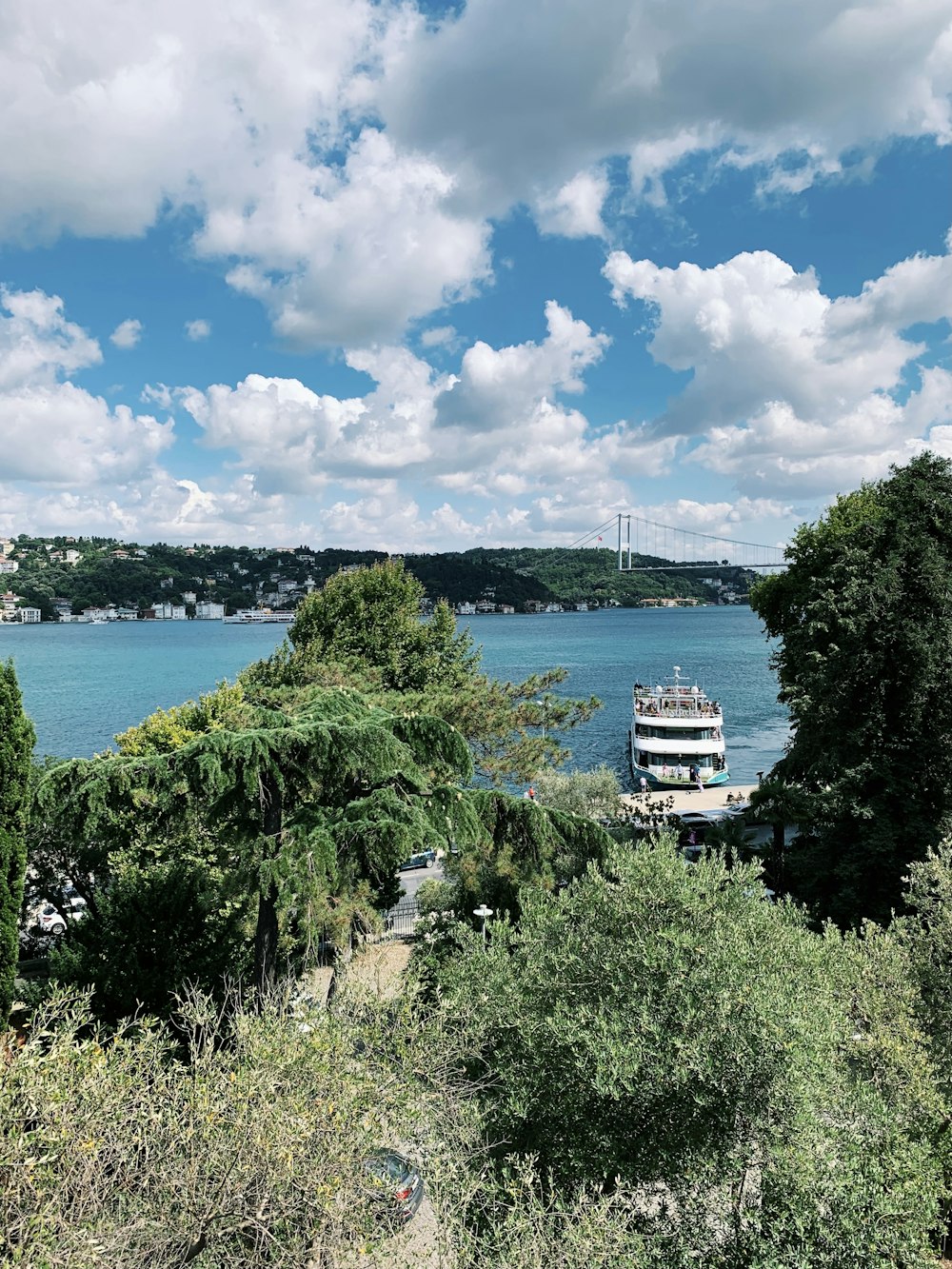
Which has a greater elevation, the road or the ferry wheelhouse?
the ferry wheelhouse

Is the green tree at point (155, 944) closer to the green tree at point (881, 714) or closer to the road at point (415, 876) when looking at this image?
the road at point (415, 876)

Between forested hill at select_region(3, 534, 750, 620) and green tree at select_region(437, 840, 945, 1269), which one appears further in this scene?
forested hill at select_region(3, 534, 750, 620)

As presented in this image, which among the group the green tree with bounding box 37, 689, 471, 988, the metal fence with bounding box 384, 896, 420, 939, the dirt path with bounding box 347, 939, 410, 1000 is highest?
the green tree with bounding box 37, 689, 471, 988

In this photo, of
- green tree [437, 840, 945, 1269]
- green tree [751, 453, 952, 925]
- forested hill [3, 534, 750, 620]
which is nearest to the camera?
green tree [437, 840, 945, 1269]

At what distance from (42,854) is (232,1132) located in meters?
11.0

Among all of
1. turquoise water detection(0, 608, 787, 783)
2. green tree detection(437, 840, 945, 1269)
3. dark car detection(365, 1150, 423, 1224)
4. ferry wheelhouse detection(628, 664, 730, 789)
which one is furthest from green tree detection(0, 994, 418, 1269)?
turquoise water detection(0, 608, 787, 783)

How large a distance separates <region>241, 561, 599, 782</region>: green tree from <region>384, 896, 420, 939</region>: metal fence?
4.10 m

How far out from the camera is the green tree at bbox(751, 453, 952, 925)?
1551cm

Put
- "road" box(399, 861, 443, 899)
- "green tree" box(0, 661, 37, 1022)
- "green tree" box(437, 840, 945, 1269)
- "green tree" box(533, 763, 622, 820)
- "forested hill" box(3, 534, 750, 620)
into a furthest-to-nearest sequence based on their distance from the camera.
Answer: "forested hill" box(3, 534, 750, 620)
"road" box(399, 861, 443, 899)
"green tree" box(533, 763, 622, 820)
"green tree" box(0, 661, 37, 1022)
"green tree" box(437, 840, 945, 1269)

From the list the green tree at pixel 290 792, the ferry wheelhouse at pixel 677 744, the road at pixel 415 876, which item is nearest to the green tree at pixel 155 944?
the green tree at pixel 290 792

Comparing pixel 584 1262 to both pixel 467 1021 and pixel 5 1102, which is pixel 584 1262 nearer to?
pixel 467 1021

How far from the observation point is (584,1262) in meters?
4.42

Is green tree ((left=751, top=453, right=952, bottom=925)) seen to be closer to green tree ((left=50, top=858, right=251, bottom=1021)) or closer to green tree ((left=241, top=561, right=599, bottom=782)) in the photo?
green tree ((left=241, top=561, right=599, bottom=782))

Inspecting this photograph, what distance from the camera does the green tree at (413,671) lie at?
18.2 m
